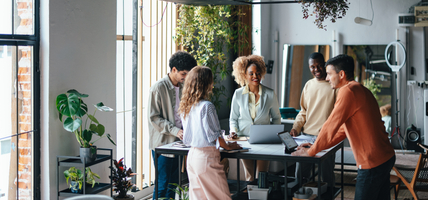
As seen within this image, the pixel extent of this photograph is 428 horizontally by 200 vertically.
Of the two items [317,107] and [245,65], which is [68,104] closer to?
[245,65]

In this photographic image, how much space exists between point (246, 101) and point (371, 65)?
15.8ft

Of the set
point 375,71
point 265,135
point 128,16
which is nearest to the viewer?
point 265,135

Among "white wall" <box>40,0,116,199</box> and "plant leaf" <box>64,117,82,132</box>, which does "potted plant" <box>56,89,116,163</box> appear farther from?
"white wall" <box>40,0,116,199</box>

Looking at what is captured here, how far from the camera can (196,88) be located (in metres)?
3.19

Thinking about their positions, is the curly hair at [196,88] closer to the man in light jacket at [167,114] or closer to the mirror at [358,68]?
the man in light jacket at [167,114]

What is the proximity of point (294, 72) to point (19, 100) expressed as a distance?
6.36 m

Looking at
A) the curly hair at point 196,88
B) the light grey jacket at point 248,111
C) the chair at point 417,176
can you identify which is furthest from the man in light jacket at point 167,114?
the chair at point 417,176

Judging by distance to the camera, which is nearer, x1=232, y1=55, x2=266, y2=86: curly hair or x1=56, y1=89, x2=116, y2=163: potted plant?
x1=56, y1=89, x2=116, y2=163: potted plant

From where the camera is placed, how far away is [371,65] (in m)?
8.29

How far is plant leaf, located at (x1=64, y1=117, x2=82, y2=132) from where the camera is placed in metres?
3.29

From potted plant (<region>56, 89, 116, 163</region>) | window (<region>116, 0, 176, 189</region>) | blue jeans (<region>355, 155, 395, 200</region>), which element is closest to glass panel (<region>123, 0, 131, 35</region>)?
window (<region>116, 0, 176, 189</region>)

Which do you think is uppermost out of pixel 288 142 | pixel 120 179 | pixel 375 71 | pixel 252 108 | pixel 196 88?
pixel 375 71

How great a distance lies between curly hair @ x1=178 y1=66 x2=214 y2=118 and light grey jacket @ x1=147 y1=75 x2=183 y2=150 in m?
0.64

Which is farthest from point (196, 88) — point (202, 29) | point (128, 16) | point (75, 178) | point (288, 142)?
point (202, 29)
